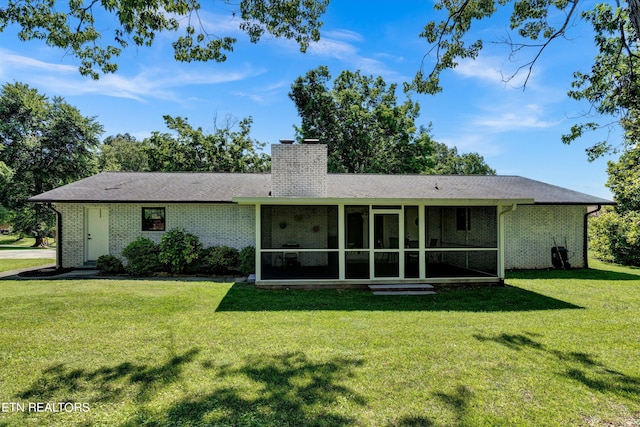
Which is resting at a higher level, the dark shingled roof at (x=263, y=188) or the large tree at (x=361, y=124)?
the large tree at (x=361, y=124)

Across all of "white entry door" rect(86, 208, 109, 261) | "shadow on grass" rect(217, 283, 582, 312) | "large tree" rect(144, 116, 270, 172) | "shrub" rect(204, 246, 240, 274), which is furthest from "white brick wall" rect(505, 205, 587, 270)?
"large tree" rect(144, 116, 270, 172)

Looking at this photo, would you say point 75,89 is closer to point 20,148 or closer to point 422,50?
point 422,50

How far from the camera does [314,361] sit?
468 centimetres

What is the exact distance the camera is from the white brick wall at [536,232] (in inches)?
523

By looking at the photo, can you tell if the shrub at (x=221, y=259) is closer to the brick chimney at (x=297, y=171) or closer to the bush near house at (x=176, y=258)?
the bush near house at (x=176, y=258)

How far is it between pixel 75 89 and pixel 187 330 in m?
7.52

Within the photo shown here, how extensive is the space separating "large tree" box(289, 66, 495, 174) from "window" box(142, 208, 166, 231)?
1551 centimetres

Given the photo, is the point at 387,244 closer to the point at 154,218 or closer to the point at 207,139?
the point at 154,218

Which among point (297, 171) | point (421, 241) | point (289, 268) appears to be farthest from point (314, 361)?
point (297, 171)

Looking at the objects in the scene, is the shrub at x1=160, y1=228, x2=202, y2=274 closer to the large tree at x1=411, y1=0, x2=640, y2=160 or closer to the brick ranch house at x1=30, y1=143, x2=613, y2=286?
the brick ranch house at x1=30, y1=143, x2=613, y2=286

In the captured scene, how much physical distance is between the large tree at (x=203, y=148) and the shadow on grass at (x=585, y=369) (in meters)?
25.3

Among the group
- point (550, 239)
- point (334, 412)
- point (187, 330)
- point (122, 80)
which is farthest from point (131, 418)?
point (550, 239)

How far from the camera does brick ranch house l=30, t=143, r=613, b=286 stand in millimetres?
10430

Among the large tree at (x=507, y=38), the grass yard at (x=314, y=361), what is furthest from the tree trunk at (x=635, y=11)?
the grass yard at (x=314, y=361)
